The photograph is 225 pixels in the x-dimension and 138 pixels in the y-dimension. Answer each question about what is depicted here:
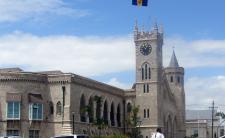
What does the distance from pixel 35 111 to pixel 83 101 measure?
9.03 metres

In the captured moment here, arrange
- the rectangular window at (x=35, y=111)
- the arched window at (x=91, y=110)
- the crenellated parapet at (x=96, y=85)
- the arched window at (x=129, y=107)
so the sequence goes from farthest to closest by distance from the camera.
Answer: the arched window at (x=129, y=107)
the arched window at (x=91, y=110)
the crenellated parapet at (x=96, y=85)
the rectangular window at (x=35, y=111)

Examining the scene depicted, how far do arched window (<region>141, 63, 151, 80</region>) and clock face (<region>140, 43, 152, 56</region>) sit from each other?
1939 millimetres

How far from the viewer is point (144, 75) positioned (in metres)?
97.8

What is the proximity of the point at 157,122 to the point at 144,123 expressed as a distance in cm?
234

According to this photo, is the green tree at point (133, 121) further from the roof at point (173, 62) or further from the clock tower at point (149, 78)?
the roof at point (173, 62)

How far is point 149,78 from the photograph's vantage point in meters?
97.5

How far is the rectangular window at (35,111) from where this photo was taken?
7325cm

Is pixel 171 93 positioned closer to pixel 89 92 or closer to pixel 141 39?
pixel 141 39

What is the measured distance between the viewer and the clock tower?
9575cm

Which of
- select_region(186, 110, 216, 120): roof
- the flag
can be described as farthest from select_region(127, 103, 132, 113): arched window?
the flag

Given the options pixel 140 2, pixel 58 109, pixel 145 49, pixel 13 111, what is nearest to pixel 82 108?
pixel 58 109

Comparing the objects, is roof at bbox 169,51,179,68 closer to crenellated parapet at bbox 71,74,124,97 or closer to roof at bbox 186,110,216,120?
crenellated parapet at bbox 71,74,124,97

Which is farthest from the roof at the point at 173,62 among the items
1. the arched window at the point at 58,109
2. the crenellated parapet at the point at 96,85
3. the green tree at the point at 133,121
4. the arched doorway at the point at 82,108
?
the arched window at the point at 58,109

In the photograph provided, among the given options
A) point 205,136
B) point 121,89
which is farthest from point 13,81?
point 205,136
